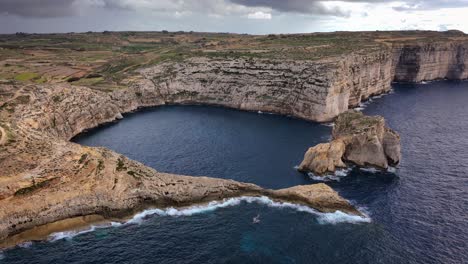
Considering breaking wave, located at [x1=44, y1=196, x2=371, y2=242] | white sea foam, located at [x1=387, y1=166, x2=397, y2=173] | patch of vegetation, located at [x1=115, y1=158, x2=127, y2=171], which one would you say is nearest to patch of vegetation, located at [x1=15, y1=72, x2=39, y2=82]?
patch of vegetation, located at [x1=115, y1=158, x2=127, y2=171]

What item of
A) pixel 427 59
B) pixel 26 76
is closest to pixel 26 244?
pixel 26 76

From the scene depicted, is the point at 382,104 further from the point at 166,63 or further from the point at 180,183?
the point at 180,183

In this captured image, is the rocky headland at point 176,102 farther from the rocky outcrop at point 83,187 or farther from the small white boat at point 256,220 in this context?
the small white boat at point 256,220

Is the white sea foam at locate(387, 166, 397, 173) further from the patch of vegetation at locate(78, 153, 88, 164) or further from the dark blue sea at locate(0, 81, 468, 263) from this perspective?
the patch of vegetation at locate(78, 153, 88, 164)

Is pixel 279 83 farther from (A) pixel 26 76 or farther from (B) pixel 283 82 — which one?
(A) pixel 26 76

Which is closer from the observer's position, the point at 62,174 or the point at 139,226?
the point at 139,226

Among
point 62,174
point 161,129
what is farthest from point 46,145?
point 161,129
